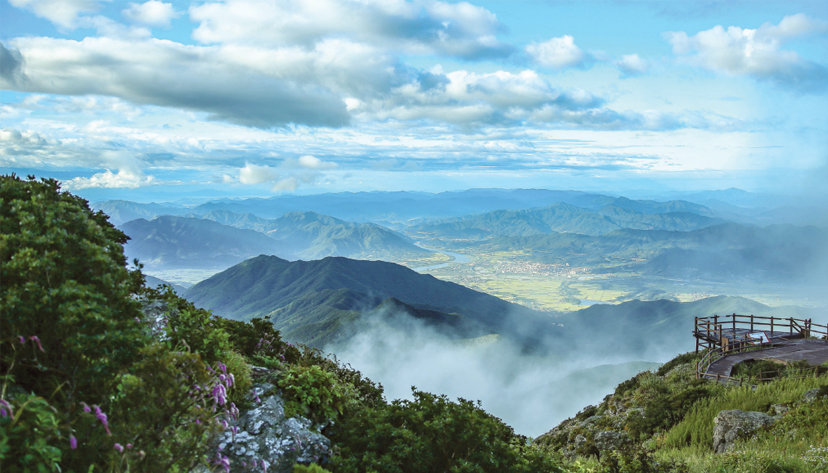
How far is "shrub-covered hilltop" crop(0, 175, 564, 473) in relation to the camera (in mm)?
4129

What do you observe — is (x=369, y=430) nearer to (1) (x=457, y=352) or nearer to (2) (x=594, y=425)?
A: (2) (x=594, y=425)

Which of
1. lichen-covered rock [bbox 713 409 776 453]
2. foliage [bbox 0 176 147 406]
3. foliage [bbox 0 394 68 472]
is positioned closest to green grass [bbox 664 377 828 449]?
lichen-covered rock [bbox 713 409 776 453]

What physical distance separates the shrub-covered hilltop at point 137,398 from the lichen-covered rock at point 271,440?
0.02 metres

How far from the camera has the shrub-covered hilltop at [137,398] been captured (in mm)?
4129

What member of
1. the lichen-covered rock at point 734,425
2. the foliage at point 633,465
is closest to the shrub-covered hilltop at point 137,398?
the foliage at point 633,465

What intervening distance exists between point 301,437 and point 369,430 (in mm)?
1047

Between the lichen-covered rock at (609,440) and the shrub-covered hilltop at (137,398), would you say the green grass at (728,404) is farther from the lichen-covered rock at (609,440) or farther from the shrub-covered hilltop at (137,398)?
the shrub-covered hilltop at (137,398)

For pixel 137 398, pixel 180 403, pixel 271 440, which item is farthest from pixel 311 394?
pixel 137 398

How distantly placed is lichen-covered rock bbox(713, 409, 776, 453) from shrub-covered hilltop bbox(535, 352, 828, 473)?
0.02 m

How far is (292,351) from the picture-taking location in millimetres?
10797

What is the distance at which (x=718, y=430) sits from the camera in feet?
43.4

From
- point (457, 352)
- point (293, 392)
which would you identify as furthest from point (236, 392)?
point (457, 352)

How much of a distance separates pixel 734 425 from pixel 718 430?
456mm

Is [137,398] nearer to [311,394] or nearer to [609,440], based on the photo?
[311,394]
